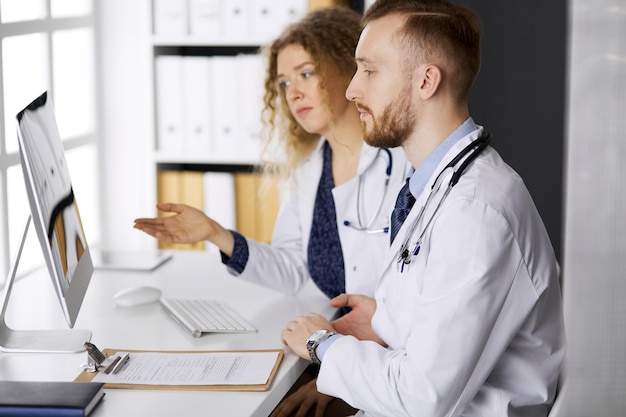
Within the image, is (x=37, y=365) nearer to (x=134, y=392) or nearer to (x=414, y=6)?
(x=134, y=392)

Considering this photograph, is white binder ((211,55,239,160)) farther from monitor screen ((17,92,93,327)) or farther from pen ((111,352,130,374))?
pen ((111,352,130,374))

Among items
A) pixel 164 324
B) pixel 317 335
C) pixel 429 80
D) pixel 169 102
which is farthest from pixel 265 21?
pixel 317 335

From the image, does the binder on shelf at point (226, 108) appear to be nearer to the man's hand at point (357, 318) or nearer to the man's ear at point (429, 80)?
the man's hand at point (357, 318)

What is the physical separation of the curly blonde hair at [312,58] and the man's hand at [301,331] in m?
0.67

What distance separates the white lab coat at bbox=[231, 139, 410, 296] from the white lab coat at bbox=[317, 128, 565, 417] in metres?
0.53

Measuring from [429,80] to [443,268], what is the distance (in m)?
0.37

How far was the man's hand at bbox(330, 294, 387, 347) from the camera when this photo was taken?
5.89 ft

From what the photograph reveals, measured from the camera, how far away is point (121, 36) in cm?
320

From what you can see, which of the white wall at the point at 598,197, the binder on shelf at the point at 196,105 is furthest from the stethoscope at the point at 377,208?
the white wall at the point at 598,197

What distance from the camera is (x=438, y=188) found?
1479mm

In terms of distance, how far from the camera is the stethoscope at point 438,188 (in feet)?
4.78

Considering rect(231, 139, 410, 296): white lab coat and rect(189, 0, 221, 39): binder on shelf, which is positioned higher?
rect(189, 0, 221, 39): binder on shelf

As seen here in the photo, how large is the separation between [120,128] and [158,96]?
9.3 inches

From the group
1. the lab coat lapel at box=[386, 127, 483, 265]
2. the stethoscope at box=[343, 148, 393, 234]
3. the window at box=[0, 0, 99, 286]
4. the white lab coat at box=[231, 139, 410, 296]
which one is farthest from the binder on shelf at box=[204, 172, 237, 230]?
the lab coat lapel at box=[386, 127, 483, 265]
